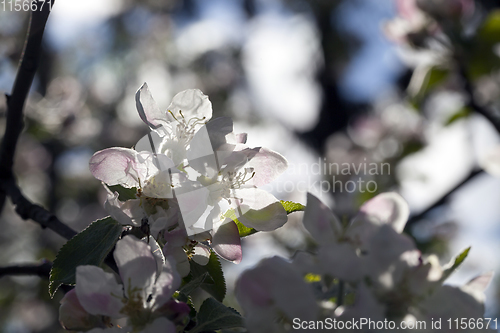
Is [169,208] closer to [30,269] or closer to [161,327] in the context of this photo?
[161,327]

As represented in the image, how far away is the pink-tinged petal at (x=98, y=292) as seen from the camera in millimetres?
557

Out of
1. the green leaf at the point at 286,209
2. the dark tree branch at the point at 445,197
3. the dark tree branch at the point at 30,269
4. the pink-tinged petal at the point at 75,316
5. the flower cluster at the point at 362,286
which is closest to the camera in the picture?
the flower cluster at the point at 362,286

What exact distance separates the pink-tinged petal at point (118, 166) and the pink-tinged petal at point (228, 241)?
0.44 feet

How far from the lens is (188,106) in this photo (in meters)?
0.68

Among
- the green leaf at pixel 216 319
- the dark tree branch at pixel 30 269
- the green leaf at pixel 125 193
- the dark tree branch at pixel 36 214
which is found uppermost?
the green leaf at pixel 125 193

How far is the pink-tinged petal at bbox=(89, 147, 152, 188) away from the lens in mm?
627

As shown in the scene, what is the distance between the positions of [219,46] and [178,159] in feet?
17.0

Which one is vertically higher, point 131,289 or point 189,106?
point 189,106

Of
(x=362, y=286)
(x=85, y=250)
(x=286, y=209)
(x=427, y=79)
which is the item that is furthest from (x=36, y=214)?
(x=427, y=79)

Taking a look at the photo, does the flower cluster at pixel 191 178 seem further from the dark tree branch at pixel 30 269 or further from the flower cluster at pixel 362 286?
the dark tree branch at pixel 30 269

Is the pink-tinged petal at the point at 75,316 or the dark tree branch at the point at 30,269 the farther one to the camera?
the dark tree branch at the point at 30,269

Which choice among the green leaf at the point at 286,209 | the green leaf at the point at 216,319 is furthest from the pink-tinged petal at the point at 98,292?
the green leaf at the point at 286,209

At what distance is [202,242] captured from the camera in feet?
2.25

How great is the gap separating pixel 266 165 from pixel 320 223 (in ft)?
0.44
